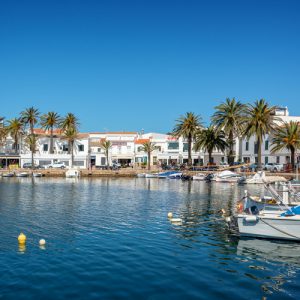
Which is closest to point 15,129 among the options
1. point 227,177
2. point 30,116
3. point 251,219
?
point 30,116

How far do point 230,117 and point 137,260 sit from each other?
66022mm

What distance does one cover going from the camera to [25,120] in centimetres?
10769

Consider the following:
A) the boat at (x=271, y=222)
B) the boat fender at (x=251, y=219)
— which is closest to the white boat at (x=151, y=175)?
the boat at (x=271, y=222)

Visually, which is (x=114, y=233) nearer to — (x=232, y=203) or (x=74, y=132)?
(x=232, y=203)

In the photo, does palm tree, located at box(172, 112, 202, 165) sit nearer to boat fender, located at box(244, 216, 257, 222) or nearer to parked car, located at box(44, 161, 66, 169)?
parked car, located at box(44, 161, 66, 169)

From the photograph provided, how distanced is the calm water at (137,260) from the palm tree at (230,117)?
168 ft

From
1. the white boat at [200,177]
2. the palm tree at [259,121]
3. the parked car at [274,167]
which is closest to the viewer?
the palm tree at [259,121]

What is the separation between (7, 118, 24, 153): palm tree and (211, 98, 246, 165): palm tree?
185ft

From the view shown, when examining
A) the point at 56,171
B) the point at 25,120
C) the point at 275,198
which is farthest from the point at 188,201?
the point at 25,120

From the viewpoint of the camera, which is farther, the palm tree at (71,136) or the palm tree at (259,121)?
the palm tree at (71,136)

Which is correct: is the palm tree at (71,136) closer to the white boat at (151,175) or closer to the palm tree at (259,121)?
the white boat at (151,175)

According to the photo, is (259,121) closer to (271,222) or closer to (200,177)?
(200,177)

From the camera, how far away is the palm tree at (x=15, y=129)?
105 meters

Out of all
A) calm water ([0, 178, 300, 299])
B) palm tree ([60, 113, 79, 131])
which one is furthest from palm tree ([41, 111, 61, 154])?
calm water ([0, 178, 300, 299])
